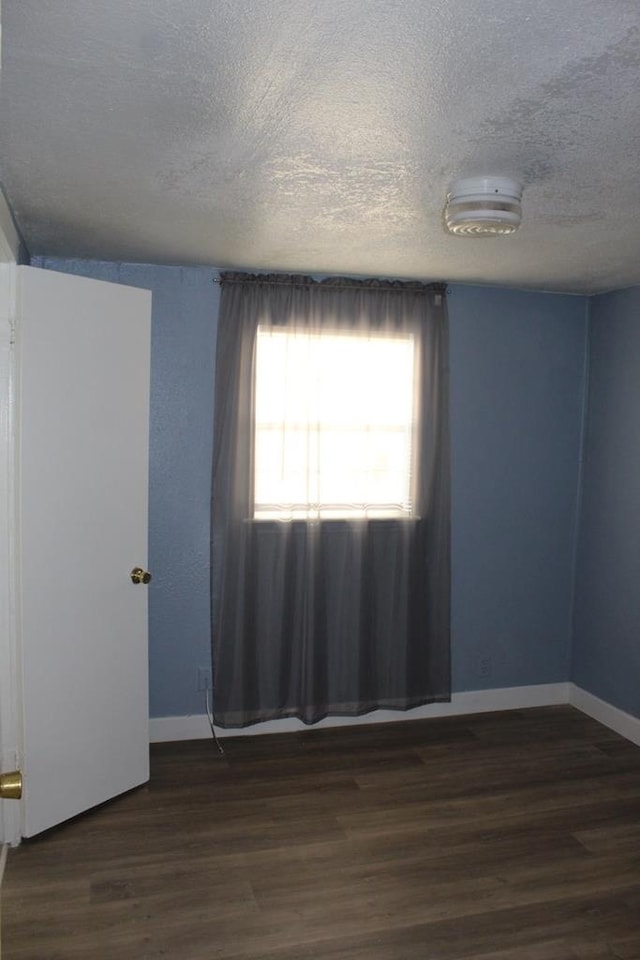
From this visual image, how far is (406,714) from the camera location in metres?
4.29

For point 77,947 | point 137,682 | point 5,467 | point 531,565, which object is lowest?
point 77,947

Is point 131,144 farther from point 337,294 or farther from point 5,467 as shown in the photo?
point 337,294

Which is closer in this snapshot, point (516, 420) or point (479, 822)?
point (479, 822)

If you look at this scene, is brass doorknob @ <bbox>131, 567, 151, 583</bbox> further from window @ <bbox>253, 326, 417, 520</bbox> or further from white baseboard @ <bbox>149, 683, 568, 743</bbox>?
white baseboard @ <bbox>149, 683, 568, 743</bbox>

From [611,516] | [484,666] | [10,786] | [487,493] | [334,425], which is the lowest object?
[484,666]

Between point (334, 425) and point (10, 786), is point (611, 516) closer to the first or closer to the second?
point (334, 425)

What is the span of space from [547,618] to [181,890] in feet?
8.83

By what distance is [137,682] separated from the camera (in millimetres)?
3336

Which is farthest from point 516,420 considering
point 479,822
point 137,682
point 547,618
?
point 137,682

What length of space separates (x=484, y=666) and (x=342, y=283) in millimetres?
2345

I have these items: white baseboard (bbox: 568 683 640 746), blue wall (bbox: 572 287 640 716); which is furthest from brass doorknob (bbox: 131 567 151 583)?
white baseboard (bbox: 568 683 640 746)

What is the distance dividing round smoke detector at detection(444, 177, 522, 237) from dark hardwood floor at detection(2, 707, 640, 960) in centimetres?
230

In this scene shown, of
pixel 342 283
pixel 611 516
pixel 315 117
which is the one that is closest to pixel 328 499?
pixel 342 283

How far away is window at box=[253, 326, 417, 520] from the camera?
3.86m
